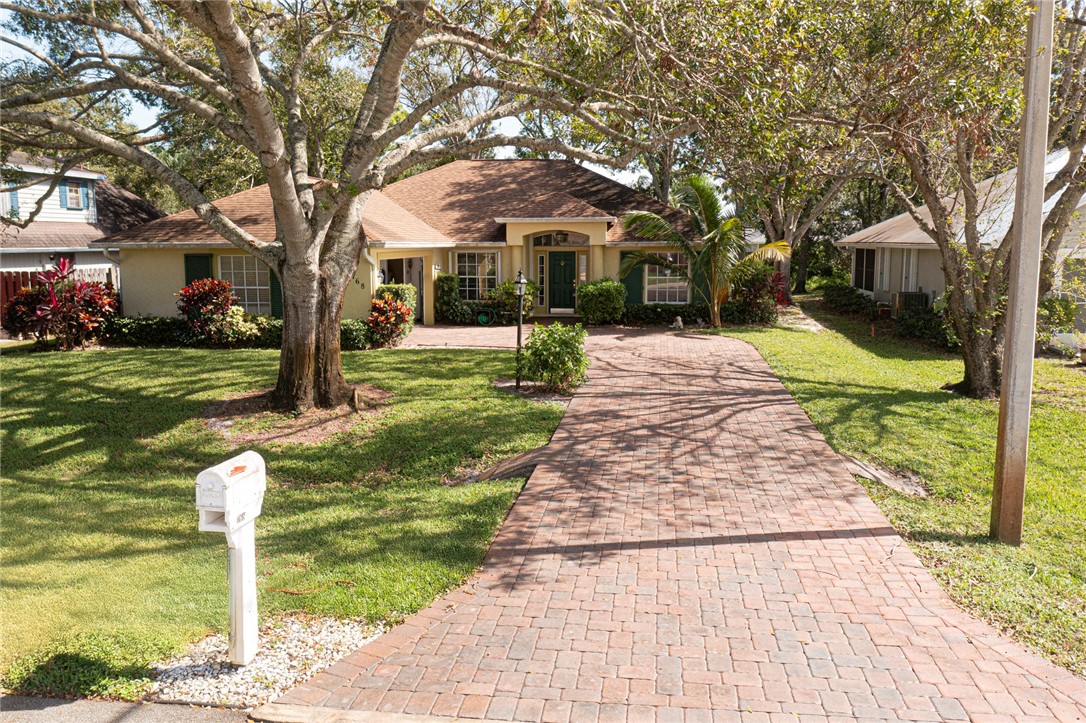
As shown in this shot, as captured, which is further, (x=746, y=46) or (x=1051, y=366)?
(x=1051, y=366)

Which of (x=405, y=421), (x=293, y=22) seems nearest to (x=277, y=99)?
(x=293, y=22)

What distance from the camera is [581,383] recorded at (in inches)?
581

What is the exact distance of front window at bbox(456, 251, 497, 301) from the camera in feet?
84.0

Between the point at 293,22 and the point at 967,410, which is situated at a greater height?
the point at 293,22

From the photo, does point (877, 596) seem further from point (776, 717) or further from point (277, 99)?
point (277, 99)

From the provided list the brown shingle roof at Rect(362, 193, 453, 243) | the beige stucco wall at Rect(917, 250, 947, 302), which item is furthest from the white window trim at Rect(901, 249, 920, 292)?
the brown shingle roof at Rect(362, 193, 453, 243)

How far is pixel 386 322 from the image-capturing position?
19.2m

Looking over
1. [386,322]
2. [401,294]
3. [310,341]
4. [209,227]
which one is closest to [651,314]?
[401,294]

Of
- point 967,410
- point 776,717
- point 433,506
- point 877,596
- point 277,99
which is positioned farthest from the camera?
point 277,99

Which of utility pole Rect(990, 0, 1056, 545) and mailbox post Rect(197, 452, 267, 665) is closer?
mailbox post Rect(197, 452, 267, 665)

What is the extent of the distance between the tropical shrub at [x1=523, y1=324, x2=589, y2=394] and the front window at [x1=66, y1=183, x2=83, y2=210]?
23.8m

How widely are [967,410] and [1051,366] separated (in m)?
6.17

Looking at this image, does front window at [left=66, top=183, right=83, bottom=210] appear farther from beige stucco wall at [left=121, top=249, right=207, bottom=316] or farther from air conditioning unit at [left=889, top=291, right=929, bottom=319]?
air conditioning unit at [left=889, top=291, right=929, bottom=319]

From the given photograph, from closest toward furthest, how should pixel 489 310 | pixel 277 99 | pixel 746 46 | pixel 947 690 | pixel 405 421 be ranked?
pixel 947 690
pixel 746 46
pixel 405 421
pixel 277 99
pixel 489 310
